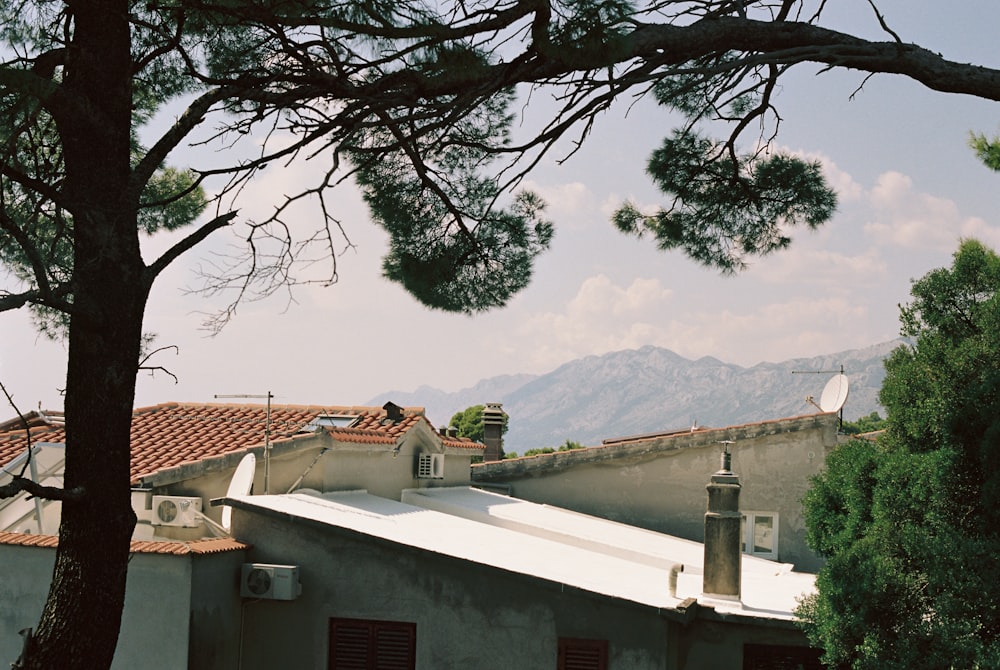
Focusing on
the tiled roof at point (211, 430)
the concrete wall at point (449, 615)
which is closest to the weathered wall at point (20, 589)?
the concrete wall at point (449, 615)

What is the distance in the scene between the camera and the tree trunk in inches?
332

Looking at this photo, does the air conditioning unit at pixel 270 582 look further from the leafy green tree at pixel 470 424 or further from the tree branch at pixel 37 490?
the leafy green tree at pixel 470 424

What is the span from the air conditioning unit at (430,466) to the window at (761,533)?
20.7 feet

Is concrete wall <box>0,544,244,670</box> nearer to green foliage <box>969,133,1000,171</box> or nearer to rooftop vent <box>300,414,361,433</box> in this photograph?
rooftop vent <box>300,414,361,433</box>

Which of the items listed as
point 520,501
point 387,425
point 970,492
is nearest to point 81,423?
point 970,492

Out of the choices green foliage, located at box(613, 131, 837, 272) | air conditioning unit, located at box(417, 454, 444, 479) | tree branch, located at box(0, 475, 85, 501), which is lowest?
air conditioning unit, located at box(417, 454, 444, 479)

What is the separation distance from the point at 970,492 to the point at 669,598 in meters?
5.22

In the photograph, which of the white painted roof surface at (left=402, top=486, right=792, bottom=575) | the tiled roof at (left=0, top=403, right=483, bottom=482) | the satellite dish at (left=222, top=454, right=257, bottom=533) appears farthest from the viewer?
the white painted roof surface at (left=402, top=486, right=792, bottom=575)

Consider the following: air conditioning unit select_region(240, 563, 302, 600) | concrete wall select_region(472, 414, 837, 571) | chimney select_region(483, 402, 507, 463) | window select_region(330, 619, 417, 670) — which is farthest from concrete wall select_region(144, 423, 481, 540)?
chimney select_region(483, 402, 507, 463)

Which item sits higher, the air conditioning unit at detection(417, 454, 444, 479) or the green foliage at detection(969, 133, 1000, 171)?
the green foliage at detection(969, 133, 1000, 171)

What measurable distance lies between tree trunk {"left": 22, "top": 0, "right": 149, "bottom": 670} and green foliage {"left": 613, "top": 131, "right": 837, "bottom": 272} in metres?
5.61

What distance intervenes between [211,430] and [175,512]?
13.6 ft

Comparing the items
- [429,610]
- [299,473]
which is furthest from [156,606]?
[299,473]

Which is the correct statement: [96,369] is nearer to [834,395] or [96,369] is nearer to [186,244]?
[186,244]
